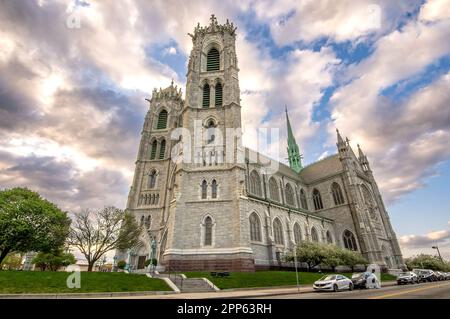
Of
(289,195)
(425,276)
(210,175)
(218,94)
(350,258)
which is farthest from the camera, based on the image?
(289,195)

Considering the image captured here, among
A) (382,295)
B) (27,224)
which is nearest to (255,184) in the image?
(382,295)

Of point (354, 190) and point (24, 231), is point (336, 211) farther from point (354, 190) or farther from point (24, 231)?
point (24, 231)

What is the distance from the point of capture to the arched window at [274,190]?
1563 inches

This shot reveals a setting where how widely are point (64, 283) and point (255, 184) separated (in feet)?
89.6

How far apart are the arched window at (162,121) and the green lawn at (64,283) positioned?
3766cm

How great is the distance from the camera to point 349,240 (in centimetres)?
3991

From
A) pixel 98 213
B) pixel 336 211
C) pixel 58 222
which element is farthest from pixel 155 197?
pixel 336 211

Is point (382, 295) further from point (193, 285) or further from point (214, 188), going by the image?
point (214, 188)

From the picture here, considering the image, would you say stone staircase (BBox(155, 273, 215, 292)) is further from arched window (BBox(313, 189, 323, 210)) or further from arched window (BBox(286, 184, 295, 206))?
arched window (BBox(313, 189, 323, 210))

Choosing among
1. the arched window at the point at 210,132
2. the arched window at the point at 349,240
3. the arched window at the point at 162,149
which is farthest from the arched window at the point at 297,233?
the arched window at the point at 162,149
